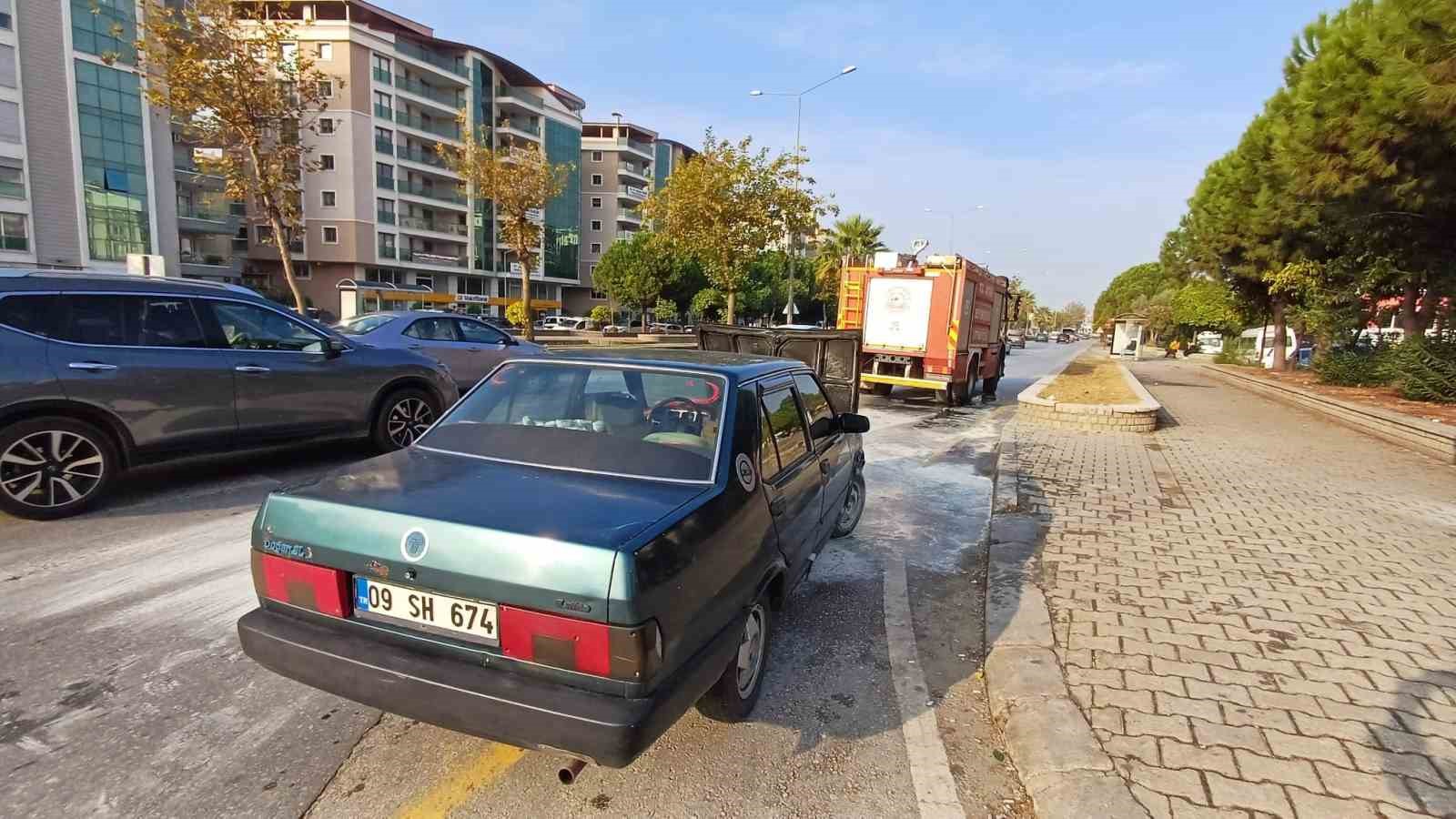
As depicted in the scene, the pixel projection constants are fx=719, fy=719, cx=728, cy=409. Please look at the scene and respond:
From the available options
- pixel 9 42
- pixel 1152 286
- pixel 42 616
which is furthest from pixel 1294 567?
pixel 1152 286

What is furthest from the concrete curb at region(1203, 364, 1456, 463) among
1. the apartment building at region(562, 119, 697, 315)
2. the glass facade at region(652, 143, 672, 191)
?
the glass facade at region(652, 143, 672, 191)

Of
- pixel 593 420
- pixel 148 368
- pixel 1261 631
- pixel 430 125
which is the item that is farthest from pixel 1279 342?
pixel 430 125

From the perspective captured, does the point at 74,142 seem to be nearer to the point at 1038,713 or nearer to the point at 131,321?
the point at 131,321

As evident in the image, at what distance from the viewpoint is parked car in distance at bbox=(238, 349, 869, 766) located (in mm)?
2045

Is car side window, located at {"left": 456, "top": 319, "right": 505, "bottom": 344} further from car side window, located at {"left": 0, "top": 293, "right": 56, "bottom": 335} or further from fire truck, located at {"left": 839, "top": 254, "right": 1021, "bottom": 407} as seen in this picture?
fire truck, located at {"left": 839, "top": 254, "right": 1021, "bottom": 407}

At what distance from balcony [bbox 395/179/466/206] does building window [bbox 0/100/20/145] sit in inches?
899

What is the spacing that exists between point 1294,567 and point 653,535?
483 cm

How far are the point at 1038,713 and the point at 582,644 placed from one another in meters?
2.03

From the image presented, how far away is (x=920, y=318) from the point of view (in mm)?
13898

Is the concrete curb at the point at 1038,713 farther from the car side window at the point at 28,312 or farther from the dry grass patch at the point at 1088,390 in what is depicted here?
the dry grass patch at the point at 1088,390

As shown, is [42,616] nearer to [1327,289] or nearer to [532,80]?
[1327,289]

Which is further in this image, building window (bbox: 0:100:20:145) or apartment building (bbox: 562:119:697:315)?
apartment building (bbox: 562:119:697:315)

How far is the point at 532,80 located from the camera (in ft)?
211

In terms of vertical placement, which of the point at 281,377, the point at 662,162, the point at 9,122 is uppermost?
the point at 662,162
